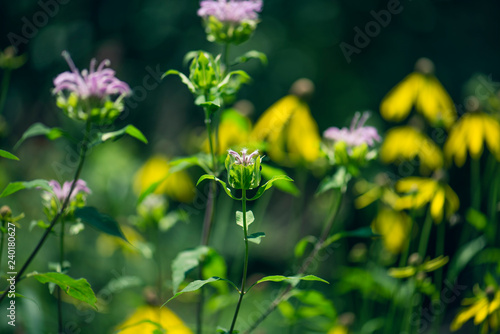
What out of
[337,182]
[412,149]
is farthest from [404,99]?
[337,182]

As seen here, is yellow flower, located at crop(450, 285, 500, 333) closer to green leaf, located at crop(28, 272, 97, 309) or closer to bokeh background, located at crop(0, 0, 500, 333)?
green leaf, located at crop(28, 272, 97, 309)

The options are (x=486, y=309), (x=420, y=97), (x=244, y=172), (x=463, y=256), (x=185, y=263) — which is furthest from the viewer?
(x=420, y=97)

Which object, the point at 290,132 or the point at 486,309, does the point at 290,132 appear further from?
the point at 486,309

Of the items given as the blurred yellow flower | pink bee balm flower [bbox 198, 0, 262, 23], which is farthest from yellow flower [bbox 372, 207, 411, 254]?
pink bee balm flower [bbox 198, 0, 262, 23]

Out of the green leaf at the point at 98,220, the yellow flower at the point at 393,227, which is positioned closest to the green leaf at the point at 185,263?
the green leaf at the point at 98,220

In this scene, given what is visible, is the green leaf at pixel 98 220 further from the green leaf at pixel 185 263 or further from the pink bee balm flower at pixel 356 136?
the pink bee balm flower at pixel 356 136

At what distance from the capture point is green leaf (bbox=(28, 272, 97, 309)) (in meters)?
0.64

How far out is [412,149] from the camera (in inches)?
49.3

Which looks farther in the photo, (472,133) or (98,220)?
(472,133)

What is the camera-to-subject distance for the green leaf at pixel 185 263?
2.39ft

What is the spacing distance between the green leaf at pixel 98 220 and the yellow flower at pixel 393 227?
824mm

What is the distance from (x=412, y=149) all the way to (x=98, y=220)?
2.73 feet

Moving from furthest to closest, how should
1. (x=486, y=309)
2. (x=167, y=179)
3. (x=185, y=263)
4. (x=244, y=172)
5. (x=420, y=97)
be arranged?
(x=167, y=179), (x=420, y=97), (x=486, y=309), (x=185, y=263), (x=244, y=172)

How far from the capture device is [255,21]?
0.83 m
